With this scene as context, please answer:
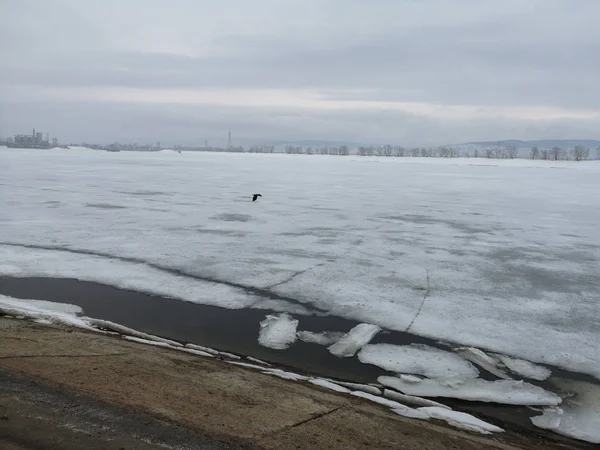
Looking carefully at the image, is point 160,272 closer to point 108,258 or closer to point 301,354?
point 108,258

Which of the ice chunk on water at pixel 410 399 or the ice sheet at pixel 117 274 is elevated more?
the ice sheet at pixel 117 274

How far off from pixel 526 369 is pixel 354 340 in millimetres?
1897

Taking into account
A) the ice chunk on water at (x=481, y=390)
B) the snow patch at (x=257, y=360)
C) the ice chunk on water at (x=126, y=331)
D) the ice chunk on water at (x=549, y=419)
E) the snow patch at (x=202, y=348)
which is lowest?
the ice chunk on water at (x=549, y=419)

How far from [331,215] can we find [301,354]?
10706 millimetres

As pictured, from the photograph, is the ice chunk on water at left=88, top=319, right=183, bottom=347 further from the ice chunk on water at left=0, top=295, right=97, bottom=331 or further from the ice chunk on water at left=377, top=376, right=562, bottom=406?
the ice chunk on water at left=377, top=376, right=562, bottom=406

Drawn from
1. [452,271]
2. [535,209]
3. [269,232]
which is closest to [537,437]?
[452,271]

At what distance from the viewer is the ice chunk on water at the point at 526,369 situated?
18.2 feet

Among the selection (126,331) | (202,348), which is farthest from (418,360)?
(126,331)

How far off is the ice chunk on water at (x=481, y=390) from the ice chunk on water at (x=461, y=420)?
0.38 meters

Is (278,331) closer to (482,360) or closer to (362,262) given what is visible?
(482,360)

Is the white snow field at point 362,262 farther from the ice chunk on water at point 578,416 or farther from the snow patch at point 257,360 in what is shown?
the snow patch at point 257,360

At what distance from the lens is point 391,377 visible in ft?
17.7

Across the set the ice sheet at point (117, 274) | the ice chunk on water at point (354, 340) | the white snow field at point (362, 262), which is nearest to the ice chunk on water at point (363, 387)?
the white snow field at point (362, 262)

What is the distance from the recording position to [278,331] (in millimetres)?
6535
